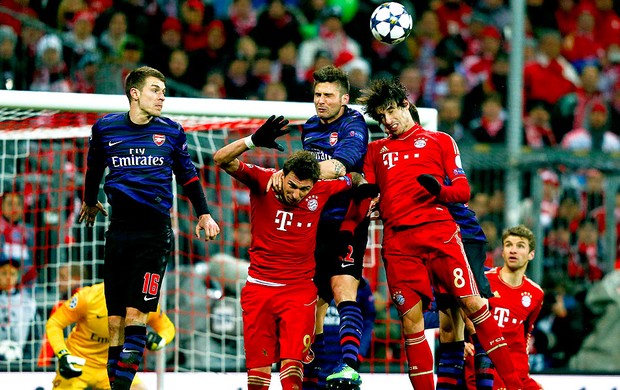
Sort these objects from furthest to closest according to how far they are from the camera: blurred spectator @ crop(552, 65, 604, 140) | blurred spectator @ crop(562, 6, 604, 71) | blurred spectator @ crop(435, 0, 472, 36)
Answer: blurred spectator @ crop(562, 6, 604, 71) < blurred spectator @ crop(435, 0, 472, 36) < blurred spectator @ crop(552, 65, 604, 140)

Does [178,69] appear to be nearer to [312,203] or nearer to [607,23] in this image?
[312,203]

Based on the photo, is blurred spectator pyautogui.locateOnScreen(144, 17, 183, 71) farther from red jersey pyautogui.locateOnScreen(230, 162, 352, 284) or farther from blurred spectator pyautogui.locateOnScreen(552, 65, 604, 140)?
red jersey pyautogui.locateOnScreen(230, 162, 352, 284)

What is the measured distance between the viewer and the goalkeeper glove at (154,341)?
27.2 ft

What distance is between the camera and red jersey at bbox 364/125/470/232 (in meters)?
7.51

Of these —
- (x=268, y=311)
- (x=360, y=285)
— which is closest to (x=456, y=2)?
(x=360, y=285)

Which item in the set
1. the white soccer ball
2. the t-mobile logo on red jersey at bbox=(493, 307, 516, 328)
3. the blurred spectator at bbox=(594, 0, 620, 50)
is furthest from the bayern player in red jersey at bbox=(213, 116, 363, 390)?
the blurred spectator at bbox=(594, 0, 620, 50)

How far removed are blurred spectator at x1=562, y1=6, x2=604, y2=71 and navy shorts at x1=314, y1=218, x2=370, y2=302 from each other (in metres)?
7.99

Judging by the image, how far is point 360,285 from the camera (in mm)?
8172

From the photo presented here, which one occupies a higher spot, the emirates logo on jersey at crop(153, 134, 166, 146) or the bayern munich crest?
the emirates logo on jersey at crop(153, 134, 166, 146)

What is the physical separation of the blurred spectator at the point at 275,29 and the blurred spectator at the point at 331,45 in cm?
9

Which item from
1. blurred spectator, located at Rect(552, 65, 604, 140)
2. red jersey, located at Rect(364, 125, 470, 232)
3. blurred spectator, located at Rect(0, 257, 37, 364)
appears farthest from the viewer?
blurred spectator, located at Rect(552, 65, 604, 140)

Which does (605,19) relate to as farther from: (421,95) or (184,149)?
(184,149)

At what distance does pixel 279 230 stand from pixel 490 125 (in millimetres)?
6031

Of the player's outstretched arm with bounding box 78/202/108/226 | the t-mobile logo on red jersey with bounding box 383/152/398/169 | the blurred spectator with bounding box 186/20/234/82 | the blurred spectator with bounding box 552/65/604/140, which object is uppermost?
the blurred spectator with bounding box 186/20/234/82
